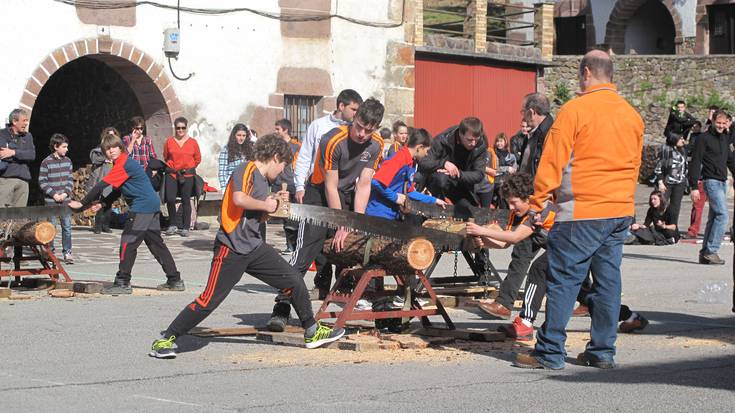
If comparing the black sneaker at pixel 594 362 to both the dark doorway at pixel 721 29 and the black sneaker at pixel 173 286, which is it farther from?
the dark doorway at pixel 721 29

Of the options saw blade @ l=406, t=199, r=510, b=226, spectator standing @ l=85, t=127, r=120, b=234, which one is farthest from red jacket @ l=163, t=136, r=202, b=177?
saw blade @ l=406, t=199, r=510, b=226

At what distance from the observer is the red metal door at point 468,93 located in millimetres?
27906

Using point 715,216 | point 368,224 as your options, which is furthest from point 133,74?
point 368,224

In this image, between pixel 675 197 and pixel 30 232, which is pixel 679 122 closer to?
pixel 675 197

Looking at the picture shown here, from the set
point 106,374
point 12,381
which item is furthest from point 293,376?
point 12,381

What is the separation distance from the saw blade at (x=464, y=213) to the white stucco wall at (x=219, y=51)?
1002 cm

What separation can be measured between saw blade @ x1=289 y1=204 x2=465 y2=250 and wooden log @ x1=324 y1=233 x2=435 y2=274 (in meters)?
0.08

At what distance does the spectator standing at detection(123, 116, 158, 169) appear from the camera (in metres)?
19.5

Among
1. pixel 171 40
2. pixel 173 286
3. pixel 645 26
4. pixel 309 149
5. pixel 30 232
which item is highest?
pixel 645 26

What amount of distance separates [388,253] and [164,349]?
1.88 m

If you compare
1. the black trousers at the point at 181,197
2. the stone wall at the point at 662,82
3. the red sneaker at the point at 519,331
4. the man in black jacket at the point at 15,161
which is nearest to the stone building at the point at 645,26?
the stone wall at the point at 662,82

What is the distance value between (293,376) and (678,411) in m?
2.40

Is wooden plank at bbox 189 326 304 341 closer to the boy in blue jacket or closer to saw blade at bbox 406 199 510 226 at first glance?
the boy in blue jacket

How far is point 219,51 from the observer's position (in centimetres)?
2316
